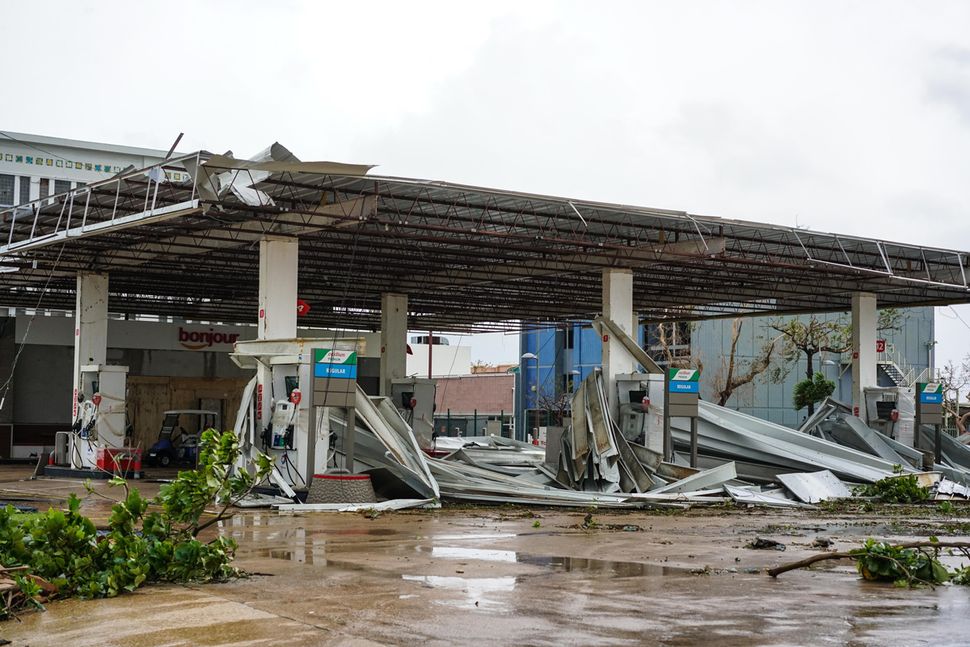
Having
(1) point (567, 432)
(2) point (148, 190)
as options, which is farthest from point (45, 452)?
(1) point (567, 432)

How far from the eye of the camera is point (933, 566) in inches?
433

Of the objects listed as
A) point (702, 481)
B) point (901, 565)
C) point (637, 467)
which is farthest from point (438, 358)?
point (901, 565)

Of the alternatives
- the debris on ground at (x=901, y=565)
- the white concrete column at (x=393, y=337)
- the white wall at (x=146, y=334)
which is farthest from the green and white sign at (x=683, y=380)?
the white wall at (x=146, y=334)

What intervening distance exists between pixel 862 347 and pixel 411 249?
14264mm

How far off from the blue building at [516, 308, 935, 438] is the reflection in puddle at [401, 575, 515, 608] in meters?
41.9

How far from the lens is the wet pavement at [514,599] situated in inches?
323

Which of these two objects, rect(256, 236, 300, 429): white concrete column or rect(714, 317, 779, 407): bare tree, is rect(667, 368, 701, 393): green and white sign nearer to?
rect(256, 236, 300, 429): white concrete column

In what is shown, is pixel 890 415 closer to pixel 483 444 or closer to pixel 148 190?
pixel 483 444

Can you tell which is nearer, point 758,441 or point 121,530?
point 121,530

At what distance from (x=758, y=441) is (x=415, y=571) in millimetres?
16981

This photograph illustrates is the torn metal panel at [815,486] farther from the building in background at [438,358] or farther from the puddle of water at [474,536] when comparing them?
the building in background at [438,358]

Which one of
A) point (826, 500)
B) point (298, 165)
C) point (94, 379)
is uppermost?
point (298, 165)

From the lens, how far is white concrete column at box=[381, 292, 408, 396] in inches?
1446

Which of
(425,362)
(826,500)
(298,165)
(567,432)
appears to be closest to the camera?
(298,165)
